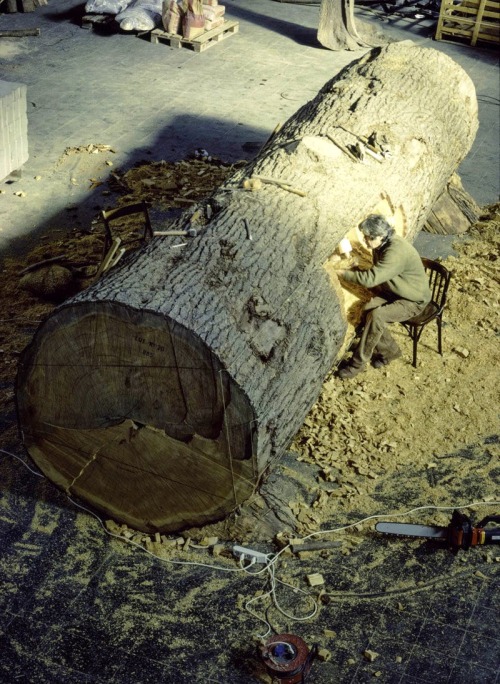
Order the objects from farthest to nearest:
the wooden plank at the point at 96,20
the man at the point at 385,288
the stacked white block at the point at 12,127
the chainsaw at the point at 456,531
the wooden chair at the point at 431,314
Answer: the wooden plank at the point at 96,20
the stacked white block at the point at 12,127
the wooden chair at the point at 431,314
the man at the point at 385,288
the chainsaw at the point at 456,531

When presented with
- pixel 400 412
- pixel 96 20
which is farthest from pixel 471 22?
pixel 400 412

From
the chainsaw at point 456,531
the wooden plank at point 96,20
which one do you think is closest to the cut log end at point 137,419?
the chainsaw at point 456,531

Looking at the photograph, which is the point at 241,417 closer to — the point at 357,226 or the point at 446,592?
the point at 446,592

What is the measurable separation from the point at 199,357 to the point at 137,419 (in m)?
0.62

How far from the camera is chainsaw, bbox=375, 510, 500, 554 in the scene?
16.3 feet

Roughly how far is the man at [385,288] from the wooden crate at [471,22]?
8.51 meters

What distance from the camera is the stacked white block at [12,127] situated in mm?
8273

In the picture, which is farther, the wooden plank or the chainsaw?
the wooden plank

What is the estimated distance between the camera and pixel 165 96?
11.2 m

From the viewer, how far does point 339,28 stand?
13094 millimetres

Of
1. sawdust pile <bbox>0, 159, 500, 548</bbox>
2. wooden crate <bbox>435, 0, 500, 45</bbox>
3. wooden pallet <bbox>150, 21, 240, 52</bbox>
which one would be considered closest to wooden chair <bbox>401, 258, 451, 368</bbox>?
sawdust pile <bbox>0, 159, 500, 548</bbox>

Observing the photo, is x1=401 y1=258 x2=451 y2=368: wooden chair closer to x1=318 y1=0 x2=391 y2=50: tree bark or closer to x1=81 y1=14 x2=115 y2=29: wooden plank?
x1=318 y1=0 x2=391 y2=50: tree bark

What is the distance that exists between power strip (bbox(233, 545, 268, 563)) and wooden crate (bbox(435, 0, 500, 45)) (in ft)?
35.4

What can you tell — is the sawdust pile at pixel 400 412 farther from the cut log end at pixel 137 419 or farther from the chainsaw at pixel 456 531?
the cut log end at pixel 137 419
